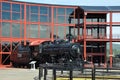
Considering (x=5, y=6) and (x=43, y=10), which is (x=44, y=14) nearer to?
(x=43, y=10)

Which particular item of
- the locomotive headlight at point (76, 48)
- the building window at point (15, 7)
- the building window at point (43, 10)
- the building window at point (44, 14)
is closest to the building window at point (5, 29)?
the building window at point (15, 7)

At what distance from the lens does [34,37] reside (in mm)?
66875

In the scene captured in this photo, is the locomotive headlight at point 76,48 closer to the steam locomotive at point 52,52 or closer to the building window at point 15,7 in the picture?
the steam locomotive at point 52,52

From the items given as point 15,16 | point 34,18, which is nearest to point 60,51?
point 15,16

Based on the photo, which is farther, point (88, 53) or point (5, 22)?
point (88, 53)

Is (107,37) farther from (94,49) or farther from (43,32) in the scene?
(43,32)

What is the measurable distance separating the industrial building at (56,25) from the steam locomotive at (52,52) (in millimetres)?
5242

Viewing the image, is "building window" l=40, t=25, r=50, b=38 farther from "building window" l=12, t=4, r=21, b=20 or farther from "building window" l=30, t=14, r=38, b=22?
"building window" l=12, t=4, r=21, b=20

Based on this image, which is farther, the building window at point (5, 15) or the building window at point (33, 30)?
the building window at point (33, 30)

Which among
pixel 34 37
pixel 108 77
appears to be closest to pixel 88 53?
pixel 34 37

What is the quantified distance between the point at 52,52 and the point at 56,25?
14.3 metres

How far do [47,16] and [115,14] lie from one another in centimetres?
1173

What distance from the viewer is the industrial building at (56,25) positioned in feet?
211

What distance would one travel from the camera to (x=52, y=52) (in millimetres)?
54969
